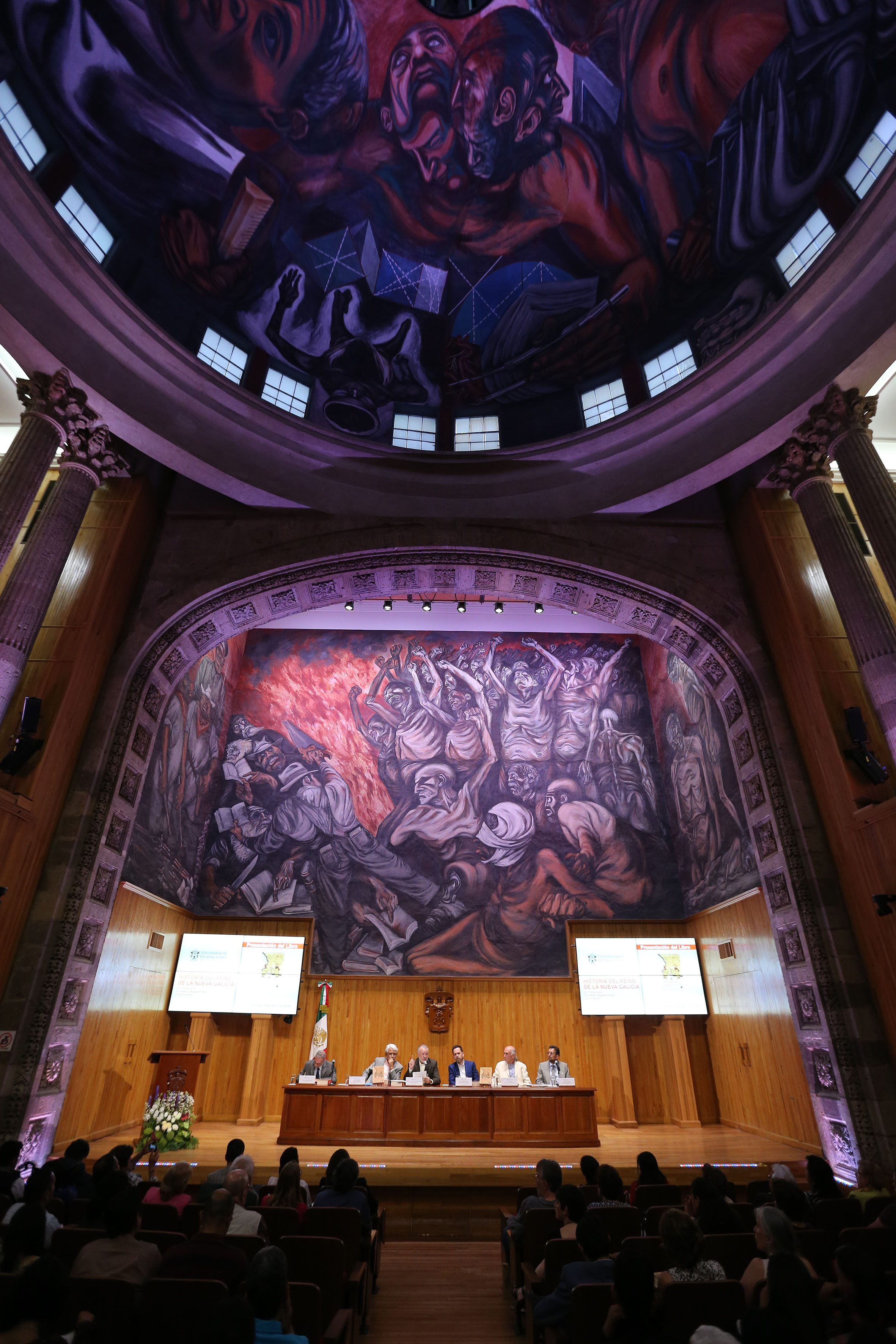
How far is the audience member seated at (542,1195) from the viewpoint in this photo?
6.32 metres

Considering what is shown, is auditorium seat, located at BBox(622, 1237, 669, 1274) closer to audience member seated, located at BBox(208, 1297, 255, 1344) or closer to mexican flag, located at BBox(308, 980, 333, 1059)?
audience member seated, located at BBox(208, 1297, 255, 1344)

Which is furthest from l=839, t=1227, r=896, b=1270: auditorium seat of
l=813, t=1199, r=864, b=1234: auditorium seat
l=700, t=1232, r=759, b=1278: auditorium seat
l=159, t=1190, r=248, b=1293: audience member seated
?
l=159, t=1190, r=248, b=1293: audience member seated

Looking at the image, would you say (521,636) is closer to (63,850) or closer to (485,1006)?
(485,1006)

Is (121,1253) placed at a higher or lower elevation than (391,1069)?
lower

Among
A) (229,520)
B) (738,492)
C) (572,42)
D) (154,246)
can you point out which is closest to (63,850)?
→ (229,520)

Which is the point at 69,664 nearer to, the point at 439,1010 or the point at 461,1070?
the point at 461,1070

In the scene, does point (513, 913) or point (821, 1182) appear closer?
point (821, 1182)

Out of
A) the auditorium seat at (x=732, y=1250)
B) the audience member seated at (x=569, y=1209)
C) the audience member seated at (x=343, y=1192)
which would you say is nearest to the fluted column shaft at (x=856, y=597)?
the auditorium seat at (x=732, y=1250)

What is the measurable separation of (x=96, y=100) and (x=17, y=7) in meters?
1.55

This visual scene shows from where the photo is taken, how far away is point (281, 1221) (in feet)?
18.8

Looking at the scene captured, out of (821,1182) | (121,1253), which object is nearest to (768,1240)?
(821,1182)

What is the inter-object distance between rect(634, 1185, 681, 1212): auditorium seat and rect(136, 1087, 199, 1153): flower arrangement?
8220mm

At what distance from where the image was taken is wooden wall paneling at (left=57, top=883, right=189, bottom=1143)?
1375 centimetres

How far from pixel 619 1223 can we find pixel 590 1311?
208 cm
